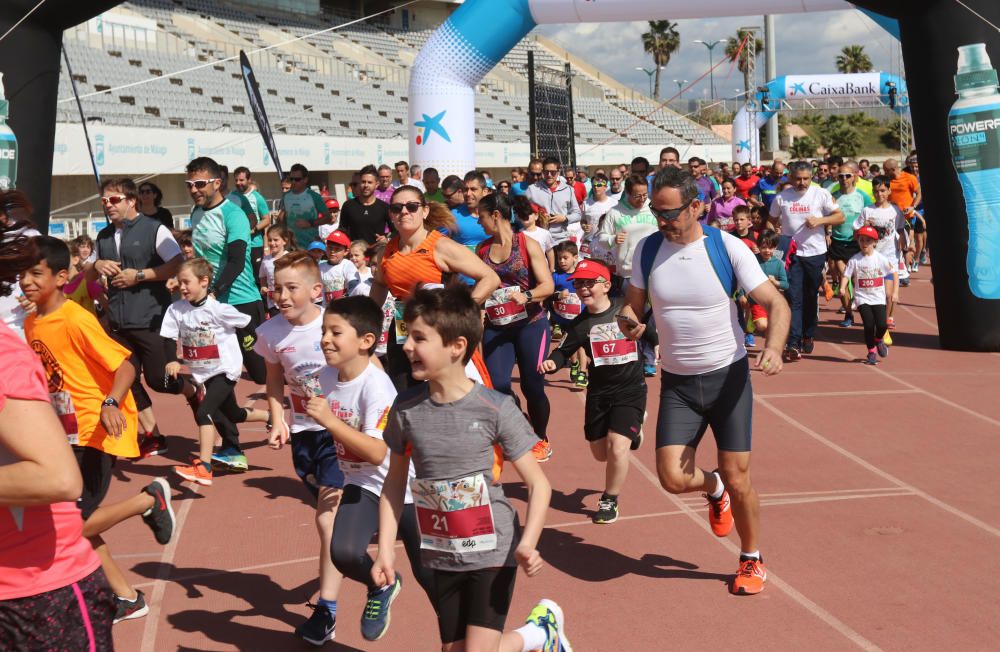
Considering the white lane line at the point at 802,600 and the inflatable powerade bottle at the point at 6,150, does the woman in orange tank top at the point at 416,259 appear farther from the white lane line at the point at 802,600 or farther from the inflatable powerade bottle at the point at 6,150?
the inflatable powerade bottle at the point at 6,150

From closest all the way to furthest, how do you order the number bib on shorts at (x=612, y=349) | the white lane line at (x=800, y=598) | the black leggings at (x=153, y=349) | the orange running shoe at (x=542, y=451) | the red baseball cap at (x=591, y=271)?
the white lane line at (x=800, y=598), the number bib on shorts at (x=612, y=349), the red baseball cap at (x=591, y=271), the orange running shoe at (x=542, y=451), the black leggings at (x=153, y=349)

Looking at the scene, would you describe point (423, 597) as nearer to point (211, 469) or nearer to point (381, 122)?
point (211, 469)

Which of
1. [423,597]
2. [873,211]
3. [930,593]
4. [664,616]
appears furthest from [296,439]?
[873,211]

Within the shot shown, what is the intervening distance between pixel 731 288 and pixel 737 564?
Result: 152 centimetres

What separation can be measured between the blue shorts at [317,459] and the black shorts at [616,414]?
6.20 feet

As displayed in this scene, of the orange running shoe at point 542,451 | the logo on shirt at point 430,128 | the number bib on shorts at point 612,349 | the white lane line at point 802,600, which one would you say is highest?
the logo on shirt at point 430,128

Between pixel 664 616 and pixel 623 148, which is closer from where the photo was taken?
pixel 664 616

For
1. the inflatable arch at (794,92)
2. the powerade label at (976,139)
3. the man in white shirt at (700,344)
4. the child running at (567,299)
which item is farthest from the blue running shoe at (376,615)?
the inflatable arch at (794,92)

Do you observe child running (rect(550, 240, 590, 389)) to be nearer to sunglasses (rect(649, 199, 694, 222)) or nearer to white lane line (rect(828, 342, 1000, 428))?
sunglasses (rect(649, 199, 694, 222))

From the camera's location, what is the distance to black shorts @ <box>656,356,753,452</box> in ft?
16.6

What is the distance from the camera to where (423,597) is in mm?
5227

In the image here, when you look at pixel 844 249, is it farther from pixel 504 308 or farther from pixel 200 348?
pixel 200 348

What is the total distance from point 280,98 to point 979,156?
90.1 ft

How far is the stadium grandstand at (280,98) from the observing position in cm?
2345
